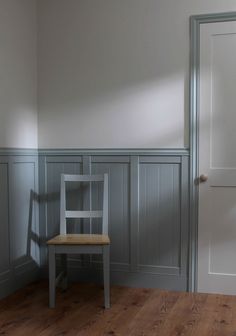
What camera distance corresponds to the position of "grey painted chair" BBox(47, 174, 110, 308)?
2951mm

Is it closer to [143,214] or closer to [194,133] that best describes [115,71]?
[194,133]

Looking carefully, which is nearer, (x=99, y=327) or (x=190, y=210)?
(x=99, y=327)

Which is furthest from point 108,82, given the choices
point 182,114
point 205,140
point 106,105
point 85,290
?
point 85,290

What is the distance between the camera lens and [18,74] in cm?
333

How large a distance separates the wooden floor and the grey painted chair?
0.14 metres

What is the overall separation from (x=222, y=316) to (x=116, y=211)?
1134 millimetres

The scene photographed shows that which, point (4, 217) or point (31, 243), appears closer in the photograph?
point (4, 217)

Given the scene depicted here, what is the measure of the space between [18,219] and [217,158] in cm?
161

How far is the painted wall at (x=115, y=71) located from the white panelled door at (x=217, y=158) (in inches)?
5.9

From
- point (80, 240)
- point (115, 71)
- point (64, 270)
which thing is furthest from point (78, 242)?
point (115, 71)

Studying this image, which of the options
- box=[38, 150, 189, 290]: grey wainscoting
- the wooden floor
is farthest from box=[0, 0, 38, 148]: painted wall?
the wooden floor

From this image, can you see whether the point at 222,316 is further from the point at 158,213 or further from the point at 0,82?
the point at 0,82

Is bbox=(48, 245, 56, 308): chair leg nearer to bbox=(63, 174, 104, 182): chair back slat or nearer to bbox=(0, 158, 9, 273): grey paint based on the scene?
bbox=(0, 158, 9, 273): grey paint

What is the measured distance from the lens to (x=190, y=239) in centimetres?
326
